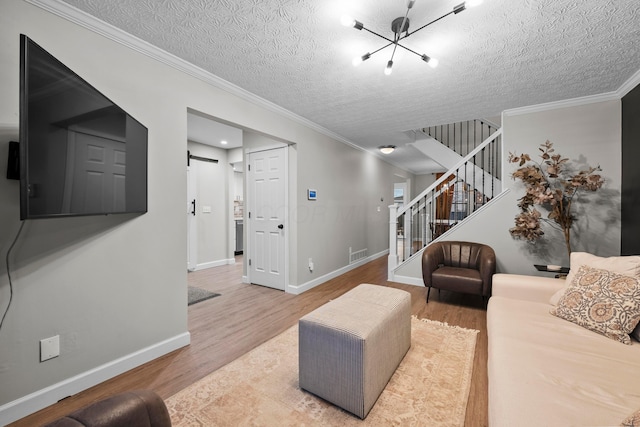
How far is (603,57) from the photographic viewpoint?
7.39ft

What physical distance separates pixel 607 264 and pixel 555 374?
3.75ft

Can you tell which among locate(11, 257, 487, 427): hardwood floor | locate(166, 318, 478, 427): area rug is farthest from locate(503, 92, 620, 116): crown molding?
locate(166, 318, 478, 427): area rug

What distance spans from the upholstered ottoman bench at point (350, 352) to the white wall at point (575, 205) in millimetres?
2534

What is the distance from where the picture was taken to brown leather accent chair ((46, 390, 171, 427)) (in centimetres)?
80

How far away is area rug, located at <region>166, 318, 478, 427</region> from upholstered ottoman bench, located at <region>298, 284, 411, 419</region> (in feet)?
0.28

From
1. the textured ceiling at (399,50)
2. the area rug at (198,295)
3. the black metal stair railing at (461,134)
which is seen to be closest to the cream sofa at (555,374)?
the textured ceiling at (399,50)

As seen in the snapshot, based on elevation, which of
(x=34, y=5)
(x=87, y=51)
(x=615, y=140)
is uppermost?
(x=34, y=5)

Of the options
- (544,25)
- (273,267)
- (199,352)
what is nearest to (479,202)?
(544,25)

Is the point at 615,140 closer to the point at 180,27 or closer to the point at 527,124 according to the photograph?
the point at 527,124

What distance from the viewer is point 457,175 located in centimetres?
424

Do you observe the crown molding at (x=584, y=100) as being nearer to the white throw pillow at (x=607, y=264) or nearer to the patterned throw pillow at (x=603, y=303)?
the white throw pillow at (x=607, y=264)

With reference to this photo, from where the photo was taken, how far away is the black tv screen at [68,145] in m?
1.13

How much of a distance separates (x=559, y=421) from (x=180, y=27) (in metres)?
2.96

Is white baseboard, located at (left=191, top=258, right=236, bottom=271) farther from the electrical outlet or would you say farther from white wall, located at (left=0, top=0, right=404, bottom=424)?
the electrical outlet
